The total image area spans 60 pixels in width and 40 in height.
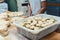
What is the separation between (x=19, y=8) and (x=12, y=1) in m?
0.29

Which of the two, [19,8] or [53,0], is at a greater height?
[53,0]

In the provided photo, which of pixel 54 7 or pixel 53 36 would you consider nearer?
pixel 53 36

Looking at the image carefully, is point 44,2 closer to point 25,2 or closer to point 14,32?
point 25,2

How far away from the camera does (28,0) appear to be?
7.94 feet

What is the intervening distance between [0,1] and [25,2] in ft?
2.08

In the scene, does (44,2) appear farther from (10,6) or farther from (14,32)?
(14,32)

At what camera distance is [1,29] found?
723 mm

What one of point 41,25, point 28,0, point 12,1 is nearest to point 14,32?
point 41,25

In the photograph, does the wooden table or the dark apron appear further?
the dark apron

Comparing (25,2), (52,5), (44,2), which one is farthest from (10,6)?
(52,5)

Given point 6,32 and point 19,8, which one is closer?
point 6,32

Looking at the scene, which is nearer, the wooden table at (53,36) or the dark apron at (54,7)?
the wooden table at (53,36)

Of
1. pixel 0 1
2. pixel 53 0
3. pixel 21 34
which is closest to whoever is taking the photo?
pixel 21 34

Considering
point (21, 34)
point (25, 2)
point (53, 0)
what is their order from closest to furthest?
1. point (21, 34)
2. point (53, 0)
3. point (25, 2)
